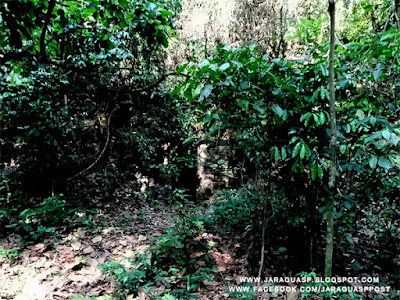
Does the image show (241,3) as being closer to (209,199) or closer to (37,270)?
(209,199)

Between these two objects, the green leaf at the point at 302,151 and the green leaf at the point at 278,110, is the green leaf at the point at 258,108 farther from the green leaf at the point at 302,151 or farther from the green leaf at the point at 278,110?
the green leaf at the point at 302,151

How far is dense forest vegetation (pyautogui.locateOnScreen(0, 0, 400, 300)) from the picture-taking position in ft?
7.19

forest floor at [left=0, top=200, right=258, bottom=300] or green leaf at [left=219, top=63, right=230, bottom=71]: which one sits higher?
green leaf at [left=219, top=63, right=230, bottom=71]

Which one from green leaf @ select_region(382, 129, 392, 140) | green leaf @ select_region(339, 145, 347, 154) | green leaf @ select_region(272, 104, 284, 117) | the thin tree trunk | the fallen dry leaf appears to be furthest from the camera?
the fallen dry leaf

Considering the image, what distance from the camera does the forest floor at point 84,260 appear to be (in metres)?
2.67

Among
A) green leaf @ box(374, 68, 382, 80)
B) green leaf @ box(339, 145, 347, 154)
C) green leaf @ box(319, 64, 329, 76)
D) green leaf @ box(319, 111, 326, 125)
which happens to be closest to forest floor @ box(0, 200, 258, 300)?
green leaf @ box(339, 145, 347, 154)

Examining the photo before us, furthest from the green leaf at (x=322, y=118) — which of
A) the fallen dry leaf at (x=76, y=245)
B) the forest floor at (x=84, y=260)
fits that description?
the fallen dry leaf at (x=76, y=245)

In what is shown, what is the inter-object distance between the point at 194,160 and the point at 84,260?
2.86 meters

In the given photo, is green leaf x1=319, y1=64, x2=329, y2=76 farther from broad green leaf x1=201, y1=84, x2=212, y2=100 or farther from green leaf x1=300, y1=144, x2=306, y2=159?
broad green leaf x1=201, y1=84, x2=212, y2=100

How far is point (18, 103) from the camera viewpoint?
3.52 meters

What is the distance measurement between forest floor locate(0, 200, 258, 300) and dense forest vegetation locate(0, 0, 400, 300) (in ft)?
0.07

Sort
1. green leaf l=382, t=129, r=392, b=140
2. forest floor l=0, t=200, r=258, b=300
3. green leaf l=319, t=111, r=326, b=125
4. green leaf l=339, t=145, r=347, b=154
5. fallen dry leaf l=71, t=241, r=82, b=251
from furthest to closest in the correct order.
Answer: fallen dry leaf l=71, t=241, r=82, b=251 < forest floor l=0, t=200, r=258, b=300 < green leaf l=339, t=145, r=347, b=154 < green leaf l=319, t=111, r=326, b=125 < green leaf l=382, t=129, r=392, b=140

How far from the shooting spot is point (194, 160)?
5.46m

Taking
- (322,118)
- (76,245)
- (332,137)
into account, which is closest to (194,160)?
(76,245)
